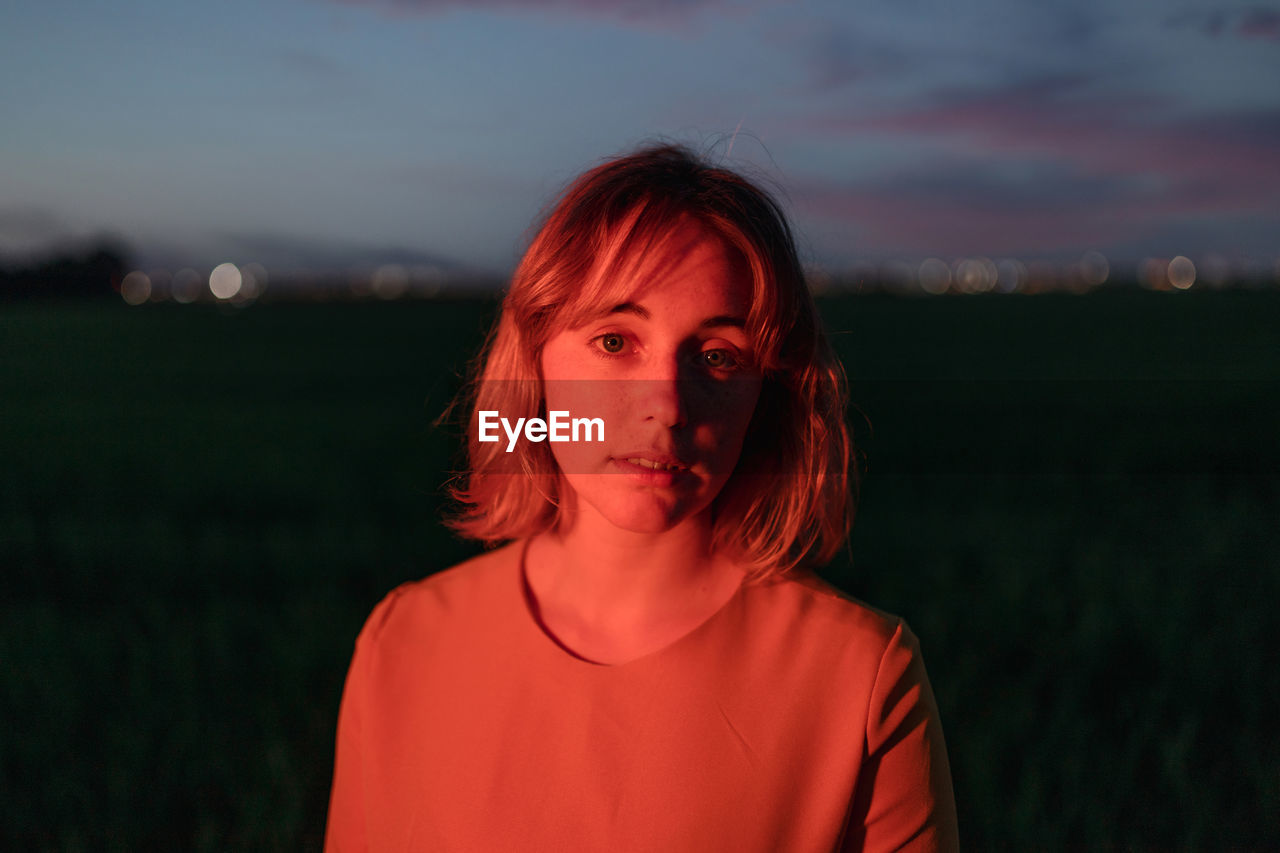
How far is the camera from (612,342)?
1682 mm

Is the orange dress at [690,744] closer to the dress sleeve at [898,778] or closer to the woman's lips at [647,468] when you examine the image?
the dress sleeve at [898,778]

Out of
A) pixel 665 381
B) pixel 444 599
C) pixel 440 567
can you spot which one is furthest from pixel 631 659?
pixel 440 567

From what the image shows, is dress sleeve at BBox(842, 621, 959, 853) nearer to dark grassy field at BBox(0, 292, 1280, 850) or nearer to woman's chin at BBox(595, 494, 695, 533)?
woman's chin at BBox(595, 494, 695, 533)

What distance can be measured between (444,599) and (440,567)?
7.99 m

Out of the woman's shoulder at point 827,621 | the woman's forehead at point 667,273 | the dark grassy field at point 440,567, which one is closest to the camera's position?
the woman's forehead at point 667,273

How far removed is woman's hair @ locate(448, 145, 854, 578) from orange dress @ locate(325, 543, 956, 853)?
210 mm

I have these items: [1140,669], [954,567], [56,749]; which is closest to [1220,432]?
[954,567]

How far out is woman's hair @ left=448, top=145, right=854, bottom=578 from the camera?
1674 millimetres

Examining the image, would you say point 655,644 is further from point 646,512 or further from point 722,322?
point 722,322

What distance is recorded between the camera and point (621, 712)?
172 centimetres

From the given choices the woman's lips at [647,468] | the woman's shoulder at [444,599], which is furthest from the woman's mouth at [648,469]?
the woman's shoulder at [444,599]

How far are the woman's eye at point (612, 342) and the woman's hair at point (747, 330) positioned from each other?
5cm

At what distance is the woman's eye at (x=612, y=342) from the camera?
1680 mm

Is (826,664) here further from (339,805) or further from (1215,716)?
(1215,716)
